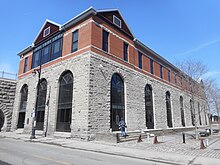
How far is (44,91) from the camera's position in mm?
22922

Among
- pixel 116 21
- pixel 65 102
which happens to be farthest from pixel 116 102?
pixel 116 21

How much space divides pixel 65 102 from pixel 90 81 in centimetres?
436

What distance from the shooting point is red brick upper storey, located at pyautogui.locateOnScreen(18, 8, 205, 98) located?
62.0 ft

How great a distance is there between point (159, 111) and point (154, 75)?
5869mm

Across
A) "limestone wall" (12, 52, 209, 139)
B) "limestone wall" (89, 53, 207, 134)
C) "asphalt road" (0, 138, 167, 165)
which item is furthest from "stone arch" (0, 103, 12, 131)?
"asphalt road" (0, 138, 167, 165)

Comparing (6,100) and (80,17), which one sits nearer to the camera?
A: (80,17)

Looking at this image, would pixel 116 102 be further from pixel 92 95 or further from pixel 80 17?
pixel 80 17

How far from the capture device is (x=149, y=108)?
84.6 feet

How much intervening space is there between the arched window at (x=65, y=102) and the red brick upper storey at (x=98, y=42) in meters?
2.58

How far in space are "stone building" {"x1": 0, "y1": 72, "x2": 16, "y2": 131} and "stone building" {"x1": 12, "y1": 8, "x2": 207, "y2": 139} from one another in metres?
0.96

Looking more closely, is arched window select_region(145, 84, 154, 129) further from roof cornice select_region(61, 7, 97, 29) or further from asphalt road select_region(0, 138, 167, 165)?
asphalt road select_region(0, 138, 167, 165)

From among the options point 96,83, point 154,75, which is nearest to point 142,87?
point 154,75

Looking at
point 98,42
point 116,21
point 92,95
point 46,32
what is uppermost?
point 116,21

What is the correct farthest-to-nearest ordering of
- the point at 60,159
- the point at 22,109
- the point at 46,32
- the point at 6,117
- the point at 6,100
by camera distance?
the point at 6,100 < the point at 6,117 < the point at 22,109 < the point at 46,32 < the point at 60,159
